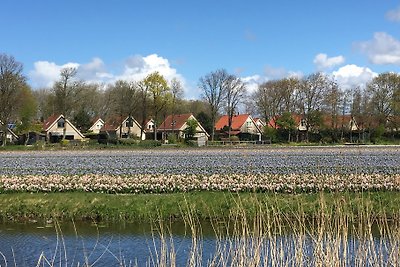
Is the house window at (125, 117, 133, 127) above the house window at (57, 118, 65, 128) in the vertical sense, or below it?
above

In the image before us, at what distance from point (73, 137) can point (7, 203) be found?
65485mm

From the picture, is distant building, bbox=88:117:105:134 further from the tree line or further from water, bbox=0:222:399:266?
water, bbox=0:222:399:266

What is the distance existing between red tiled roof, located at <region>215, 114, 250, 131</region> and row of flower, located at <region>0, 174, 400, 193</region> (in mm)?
76028

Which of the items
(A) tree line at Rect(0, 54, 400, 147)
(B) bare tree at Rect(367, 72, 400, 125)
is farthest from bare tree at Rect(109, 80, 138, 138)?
(B) bare tree at Rect(367, 72, 400, 125)

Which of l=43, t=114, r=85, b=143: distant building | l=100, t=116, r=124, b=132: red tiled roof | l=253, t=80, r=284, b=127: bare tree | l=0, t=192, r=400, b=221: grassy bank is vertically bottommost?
l=0, t=192, r=400, b=221: grassy bank

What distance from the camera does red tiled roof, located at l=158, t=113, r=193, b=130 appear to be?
92.0 metres

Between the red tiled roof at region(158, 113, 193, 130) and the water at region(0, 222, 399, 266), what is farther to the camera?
the red tiled roof at region(158, 113, 193, 130)

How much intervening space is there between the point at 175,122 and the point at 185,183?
73104 mm

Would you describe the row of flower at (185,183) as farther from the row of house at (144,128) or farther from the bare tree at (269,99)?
the bare tree at (269,99)

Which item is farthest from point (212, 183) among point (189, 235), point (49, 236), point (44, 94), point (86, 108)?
point (44, 94)

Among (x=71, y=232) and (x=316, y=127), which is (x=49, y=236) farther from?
(x=316, y=127)

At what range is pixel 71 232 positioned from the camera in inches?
621

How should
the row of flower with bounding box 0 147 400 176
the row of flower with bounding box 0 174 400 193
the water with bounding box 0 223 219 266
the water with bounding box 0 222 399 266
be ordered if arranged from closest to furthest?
the water with bounding box 0 222 399 266 → the water with bounding box 0 223 219 266 → the row of flower with bounding box 0 174 400 193 → the row of flower with bounding box 0 147 400 176

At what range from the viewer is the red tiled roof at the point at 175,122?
92000 millimetres
